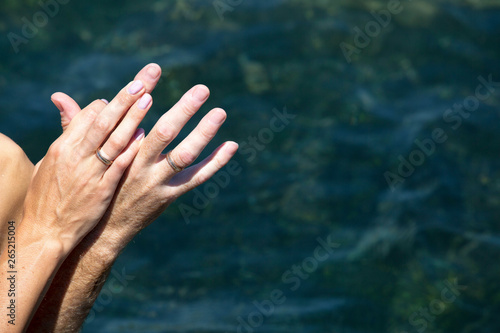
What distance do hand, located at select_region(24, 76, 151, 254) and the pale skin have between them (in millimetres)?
68

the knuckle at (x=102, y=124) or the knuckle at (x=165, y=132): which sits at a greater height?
the knuckle at (x=102, y=124)

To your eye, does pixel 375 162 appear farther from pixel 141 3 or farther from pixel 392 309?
pixel 141 3

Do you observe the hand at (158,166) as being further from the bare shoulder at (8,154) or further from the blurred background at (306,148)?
the blurred background at (306,148)

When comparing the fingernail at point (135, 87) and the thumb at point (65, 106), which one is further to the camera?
the thumb at point (65, 106)

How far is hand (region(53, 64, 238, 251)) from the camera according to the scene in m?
2.43

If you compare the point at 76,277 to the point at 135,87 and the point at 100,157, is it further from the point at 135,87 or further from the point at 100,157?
the point at 135,87

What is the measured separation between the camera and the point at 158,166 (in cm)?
251

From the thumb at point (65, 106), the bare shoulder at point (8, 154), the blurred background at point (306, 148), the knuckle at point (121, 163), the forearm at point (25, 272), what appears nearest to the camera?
the forearm at point (25, 272)

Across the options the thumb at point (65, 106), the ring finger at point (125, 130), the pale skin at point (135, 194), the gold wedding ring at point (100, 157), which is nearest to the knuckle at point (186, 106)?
the pale skin at point (135, 194)

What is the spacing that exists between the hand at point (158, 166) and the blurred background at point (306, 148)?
1.89 meters

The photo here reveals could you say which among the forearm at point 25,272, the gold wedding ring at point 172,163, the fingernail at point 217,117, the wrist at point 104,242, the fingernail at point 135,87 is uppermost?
the fingernail at point 135,87

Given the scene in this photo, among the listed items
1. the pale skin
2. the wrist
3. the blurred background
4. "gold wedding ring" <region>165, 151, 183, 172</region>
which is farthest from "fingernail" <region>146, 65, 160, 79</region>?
the blurred background

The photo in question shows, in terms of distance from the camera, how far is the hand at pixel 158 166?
2.43 meters

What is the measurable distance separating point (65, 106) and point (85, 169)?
0.42 m
